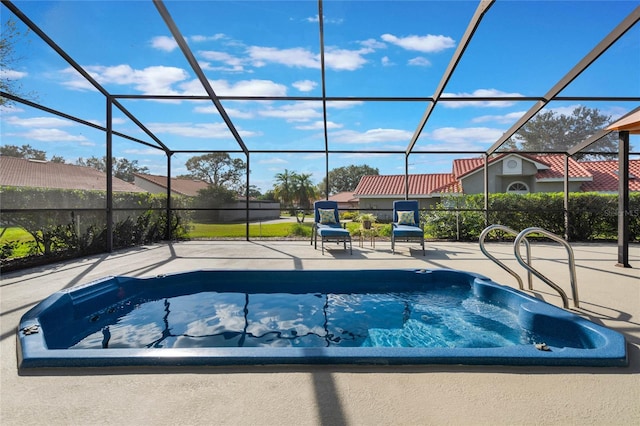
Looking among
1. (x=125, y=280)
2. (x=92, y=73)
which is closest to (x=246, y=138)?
(x=92, y=73)

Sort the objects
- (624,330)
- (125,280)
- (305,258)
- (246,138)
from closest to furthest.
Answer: (624,330) → (125,280) → (305,258) → (246,138)

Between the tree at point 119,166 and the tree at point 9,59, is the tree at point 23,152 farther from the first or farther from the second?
the tree at point 9,59

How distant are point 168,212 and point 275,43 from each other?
4.92 m

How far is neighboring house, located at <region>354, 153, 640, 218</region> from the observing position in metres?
10.8

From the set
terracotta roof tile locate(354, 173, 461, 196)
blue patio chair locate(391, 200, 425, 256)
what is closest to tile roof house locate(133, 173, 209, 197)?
blue patio chair locate(391, 200, 425, 256)

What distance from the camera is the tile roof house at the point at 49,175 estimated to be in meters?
5.04

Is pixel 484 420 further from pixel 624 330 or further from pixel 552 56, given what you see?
pixel 552 56

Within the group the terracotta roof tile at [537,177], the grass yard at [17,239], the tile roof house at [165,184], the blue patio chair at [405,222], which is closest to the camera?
the grass yard at [17,239]

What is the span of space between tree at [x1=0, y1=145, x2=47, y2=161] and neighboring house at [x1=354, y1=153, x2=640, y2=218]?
699cm

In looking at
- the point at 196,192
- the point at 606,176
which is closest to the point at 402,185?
the point at 606,176

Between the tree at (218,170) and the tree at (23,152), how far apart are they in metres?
4.07

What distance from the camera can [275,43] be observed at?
623cm

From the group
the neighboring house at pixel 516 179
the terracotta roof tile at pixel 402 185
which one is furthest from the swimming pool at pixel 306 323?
the terracotta roof tile at pixel 402 185

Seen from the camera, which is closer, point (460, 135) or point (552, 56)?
point (552, 56)
